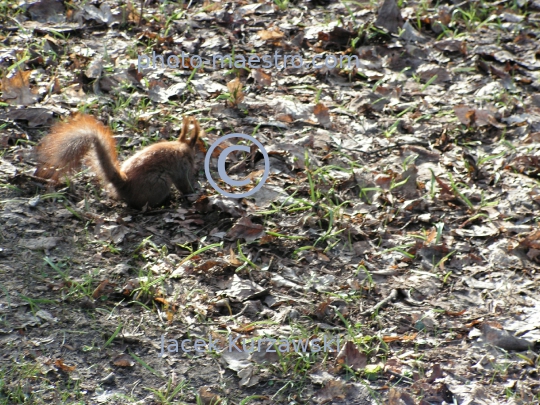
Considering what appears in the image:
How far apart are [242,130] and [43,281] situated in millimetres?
1888

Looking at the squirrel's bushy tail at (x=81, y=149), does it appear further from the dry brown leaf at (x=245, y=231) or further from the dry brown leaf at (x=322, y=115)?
the dry brown leaf at (x=322, y=115)

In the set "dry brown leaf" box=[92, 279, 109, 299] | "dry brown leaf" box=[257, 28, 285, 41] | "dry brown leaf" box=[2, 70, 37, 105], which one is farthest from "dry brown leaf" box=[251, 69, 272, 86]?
"dry brown leaf" box=[92, 279, 109, 299]

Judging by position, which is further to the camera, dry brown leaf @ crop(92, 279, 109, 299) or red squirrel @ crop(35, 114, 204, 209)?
red squirrel @ crop(35, 114, 204, 209)

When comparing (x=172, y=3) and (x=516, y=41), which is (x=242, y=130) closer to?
(x=172, y=3)

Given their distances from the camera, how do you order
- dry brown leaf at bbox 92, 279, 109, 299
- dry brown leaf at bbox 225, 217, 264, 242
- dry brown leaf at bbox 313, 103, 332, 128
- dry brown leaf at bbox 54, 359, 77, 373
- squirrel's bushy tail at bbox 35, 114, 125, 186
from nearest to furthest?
dry brown leaf at bbox 54, 359, 77, 373 → dry brown leaf at bbox 92, 279, 109, 299 → squirrel's bushy tail at bbox 35, 114, 125, 186 → dry brown leaf at bbox 225, 217, 264, 242 → dry brown leaf at bbox 313, 103, 332, 128

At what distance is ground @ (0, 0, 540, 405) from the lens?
329cm

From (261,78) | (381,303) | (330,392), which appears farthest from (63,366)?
(261,78)

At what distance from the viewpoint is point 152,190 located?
4.12m

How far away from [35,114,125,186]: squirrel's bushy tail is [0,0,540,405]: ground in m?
0.27

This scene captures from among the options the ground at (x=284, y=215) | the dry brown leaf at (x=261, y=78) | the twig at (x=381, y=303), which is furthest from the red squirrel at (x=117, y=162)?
the twig at (x=381, y=303)

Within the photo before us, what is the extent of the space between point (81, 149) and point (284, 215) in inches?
50.3

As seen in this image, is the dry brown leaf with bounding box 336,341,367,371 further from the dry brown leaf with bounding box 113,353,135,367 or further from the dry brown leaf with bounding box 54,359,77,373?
the dry brown leaf with bounding box 54,359,77,373

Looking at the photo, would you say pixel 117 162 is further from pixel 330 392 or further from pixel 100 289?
pixel 330 392

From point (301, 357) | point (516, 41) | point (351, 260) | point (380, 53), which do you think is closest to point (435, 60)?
point (380, 53)
